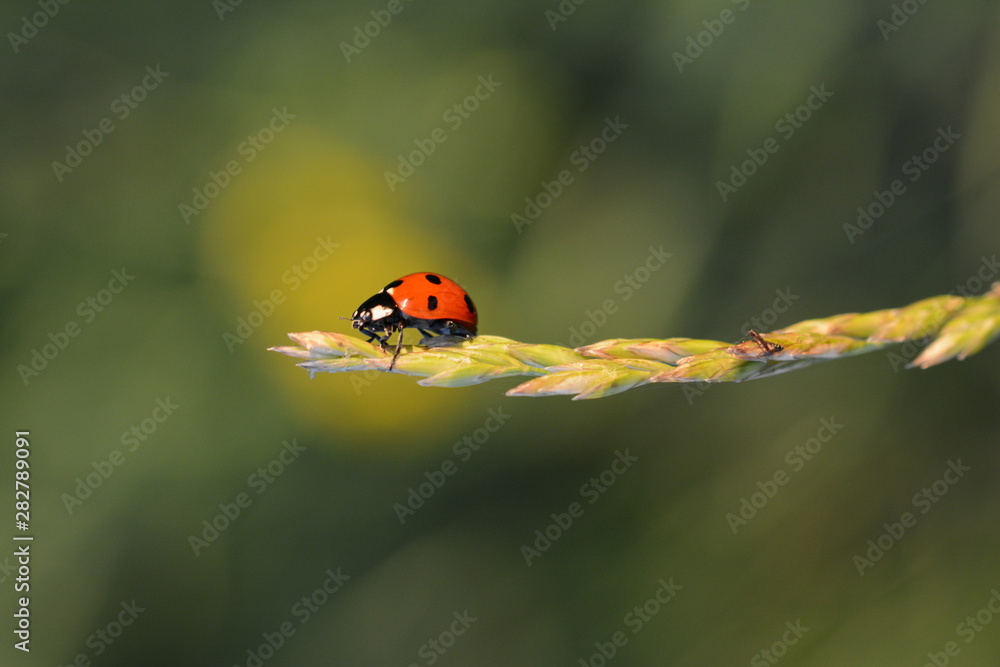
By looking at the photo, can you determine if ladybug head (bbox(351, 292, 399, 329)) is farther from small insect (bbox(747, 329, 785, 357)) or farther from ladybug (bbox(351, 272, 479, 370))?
small insect (bbox(747, 329, 785, 357))

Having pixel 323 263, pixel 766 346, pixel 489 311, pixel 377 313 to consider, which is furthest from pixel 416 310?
pixel 323 263

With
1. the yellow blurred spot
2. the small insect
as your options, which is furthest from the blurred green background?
the small insect

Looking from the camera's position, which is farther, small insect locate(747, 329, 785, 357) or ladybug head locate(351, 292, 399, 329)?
ladybug head locate(351, 292, 399, 329)

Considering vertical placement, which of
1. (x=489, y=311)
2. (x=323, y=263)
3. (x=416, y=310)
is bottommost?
(x=416, y=310)

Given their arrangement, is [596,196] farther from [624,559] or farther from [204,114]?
[204,114]

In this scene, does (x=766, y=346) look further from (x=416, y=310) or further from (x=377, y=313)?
(x=377, y=313)

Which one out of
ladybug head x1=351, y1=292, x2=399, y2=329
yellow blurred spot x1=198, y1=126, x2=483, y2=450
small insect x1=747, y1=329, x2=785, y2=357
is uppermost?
yellow blurred spot x1=198, y1=126, x2=483, y2=450
